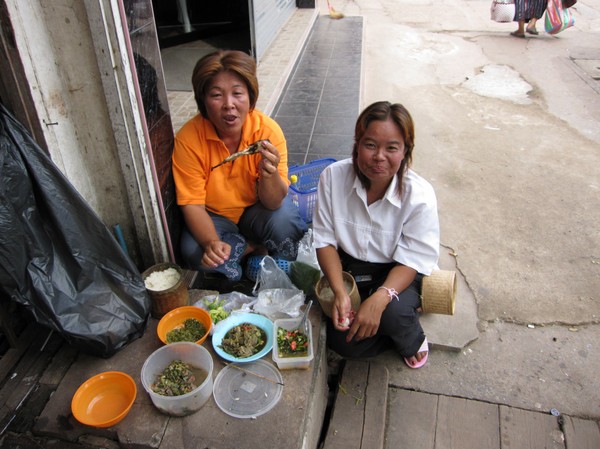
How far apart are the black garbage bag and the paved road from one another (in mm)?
1461

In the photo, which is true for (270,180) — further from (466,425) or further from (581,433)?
(581,433)

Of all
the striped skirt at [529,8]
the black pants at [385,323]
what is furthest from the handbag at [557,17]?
the black pants at [385,323]

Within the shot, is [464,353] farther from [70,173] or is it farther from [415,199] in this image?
[70,173]

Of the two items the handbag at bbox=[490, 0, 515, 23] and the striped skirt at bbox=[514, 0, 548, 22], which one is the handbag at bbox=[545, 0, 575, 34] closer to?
the striped skirt at bbox=[514, 0, 548, 22]

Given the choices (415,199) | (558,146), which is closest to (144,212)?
(415,199)

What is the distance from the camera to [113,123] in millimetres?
2072

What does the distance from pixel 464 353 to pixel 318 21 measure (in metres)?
8.16

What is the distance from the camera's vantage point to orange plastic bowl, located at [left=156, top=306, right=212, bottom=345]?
2.14 meters

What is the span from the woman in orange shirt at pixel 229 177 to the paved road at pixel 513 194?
1046mm

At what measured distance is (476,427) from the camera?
2191 millimetres

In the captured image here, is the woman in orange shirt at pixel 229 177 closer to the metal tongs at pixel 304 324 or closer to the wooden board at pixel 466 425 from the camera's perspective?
the metal tongs at pixel 304 324

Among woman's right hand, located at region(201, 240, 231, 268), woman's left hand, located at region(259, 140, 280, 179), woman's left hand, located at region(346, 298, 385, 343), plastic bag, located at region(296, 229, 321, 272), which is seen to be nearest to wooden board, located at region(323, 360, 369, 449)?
woman's left hand, located at region(346, 298, 385, 343)

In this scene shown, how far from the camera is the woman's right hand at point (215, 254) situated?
2.32 metres

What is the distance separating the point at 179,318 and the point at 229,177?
811 mm
